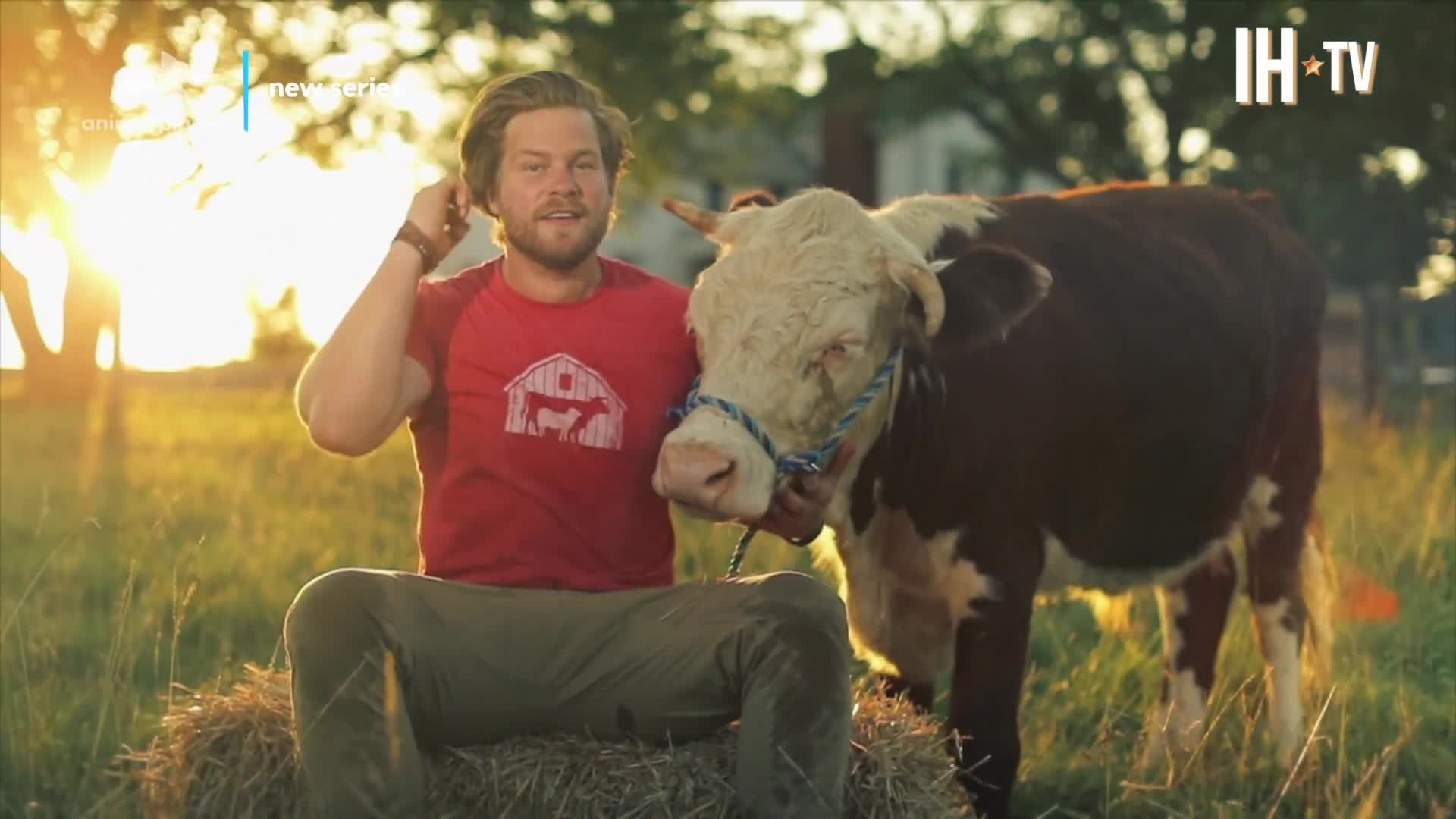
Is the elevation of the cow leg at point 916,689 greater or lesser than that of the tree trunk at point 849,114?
lesser

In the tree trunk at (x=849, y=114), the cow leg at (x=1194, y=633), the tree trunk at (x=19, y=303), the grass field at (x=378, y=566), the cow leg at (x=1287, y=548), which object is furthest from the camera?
the tree trunk at (x=849, y=114)

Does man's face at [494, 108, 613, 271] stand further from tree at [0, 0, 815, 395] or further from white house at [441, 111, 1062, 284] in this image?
white house at [441, 111, 1062, 284]

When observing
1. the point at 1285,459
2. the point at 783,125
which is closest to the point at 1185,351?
the point at 1285,459

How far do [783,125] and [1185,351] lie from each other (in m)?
33.5

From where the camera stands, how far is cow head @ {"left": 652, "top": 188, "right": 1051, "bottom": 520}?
324cm

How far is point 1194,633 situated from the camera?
5.61 m

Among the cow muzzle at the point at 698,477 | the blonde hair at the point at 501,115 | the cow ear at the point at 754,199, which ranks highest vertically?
the blonde hair at the point at 501,115

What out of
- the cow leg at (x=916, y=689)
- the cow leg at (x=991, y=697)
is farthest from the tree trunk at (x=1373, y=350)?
the cow leg at (x=991, y=697)

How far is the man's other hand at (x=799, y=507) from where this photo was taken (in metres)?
3.46

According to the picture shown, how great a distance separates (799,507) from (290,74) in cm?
1155

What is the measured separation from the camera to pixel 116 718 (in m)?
4.18

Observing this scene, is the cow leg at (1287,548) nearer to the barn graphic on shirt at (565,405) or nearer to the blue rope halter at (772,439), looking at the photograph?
the blue rope halter at (772,439)

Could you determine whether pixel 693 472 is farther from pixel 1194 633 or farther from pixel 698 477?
pixel 1194 633

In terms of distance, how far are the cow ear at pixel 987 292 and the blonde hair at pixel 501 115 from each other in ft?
2.56
